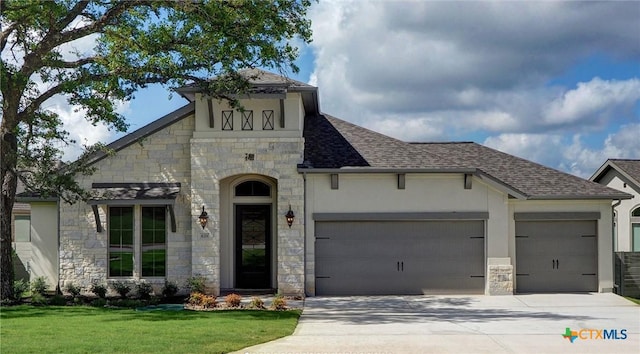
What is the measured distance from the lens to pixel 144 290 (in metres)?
18.6

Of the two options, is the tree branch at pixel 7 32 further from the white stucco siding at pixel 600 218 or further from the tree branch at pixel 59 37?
the white stucco siding at pixel 600 218

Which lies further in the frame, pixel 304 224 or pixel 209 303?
pixel 304 224

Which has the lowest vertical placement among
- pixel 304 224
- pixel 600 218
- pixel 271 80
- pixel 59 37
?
pixel 304 224

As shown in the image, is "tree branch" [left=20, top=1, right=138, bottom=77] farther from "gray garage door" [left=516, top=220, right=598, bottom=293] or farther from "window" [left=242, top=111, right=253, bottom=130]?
"gray garage door" [left=516, top=220, right=598, bottom=293]

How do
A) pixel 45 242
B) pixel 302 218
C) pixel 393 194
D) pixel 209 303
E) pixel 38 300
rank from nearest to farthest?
pixel 209 303 < pixel 38 300 < pixel 302 218 < pixel 393 194 < pixel 45 242

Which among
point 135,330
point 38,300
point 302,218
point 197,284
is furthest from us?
point 302,218

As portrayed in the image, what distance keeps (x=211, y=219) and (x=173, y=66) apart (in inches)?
171

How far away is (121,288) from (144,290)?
2.24ft

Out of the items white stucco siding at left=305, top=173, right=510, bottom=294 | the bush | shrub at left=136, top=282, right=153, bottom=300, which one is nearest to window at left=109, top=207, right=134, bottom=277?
shrub at left=136, top=282, right=153, bottom=300

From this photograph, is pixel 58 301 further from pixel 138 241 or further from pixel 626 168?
pixel 626 168

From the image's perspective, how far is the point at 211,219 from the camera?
736 inches

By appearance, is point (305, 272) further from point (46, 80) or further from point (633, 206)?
point (633, 206)

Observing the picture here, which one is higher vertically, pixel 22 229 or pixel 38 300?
pixel 22 229

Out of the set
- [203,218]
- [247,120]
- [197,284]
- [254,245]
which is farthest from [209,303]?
[247,120]
